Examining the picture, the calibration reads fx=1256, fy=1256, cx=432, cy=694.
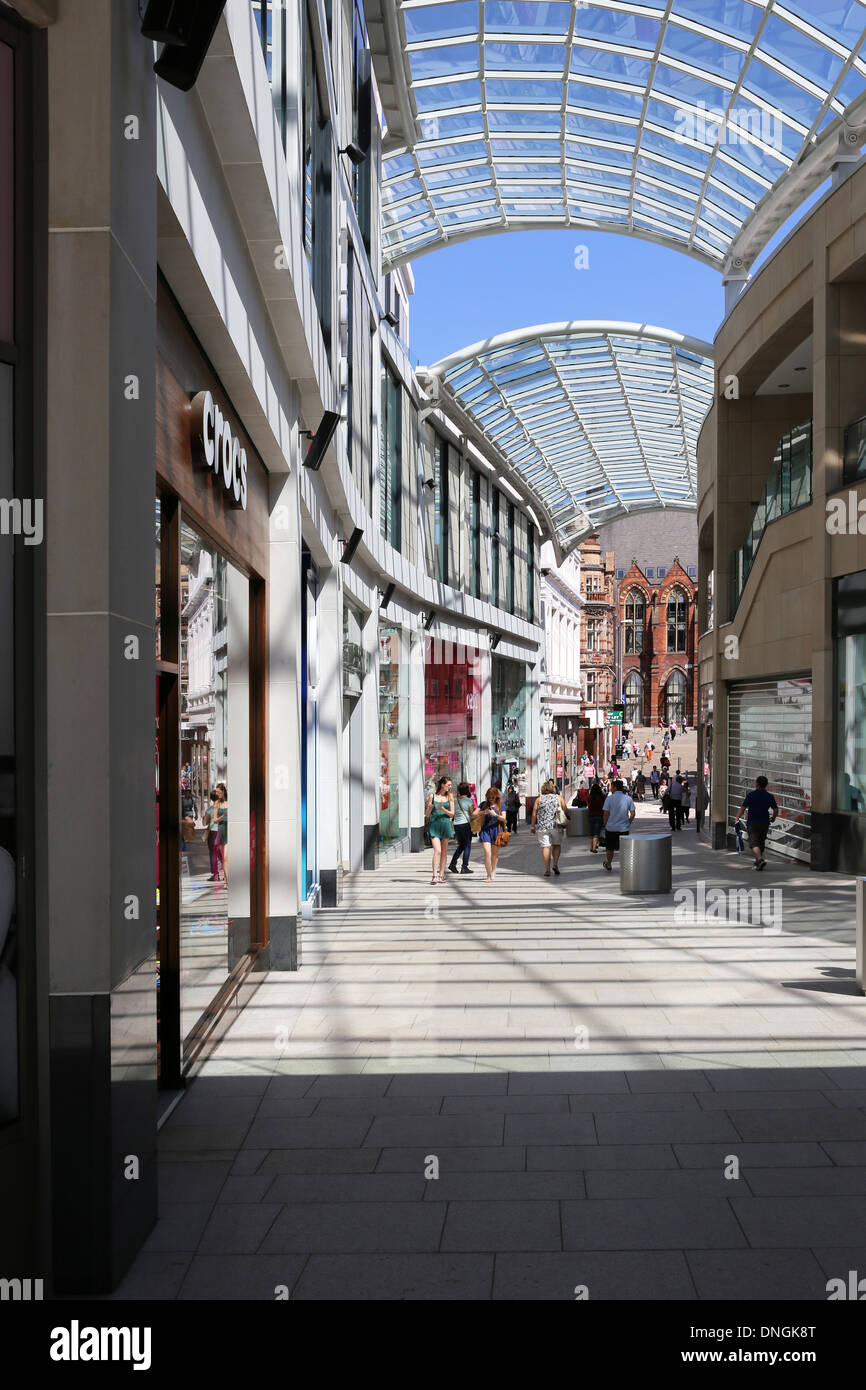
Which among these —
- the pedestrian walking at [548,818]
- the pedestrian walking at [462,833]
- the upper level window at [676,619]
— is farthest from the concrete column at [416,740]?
the upper level window at [676,619]

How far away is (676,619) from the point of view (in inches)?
3937

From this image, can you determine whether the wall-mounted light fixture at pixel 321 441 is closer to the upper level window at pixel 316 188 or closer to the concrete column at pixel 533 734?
the upper level window at pixel 316 188

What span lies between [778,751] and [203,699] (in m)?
15.9

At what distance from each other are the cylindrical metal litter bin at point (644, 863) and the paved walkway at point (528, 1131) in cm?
407

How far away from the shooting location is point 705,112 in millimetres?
21703

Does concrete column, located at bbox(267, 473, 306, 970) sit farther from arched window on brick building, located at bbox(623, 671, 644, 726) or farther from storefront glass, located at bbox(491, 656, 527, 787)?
arched window on brick building, located at bbox(623, 671, 644, 726)

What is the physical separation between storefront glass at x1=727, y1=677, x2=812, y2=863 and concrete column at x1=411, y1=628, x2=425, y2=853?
21.3 feet

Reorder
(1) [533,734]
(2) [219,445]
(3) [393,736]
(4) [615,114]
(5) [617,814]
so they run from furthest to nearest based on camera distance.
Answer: (1) [533,734] < (3) [393,736] < (4) [615,114] < (5) [617,814] < (2) [219,445]

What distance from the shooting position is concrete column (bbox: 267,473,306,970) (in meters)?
10.9

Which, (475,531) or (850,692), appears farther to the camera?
(475,531)

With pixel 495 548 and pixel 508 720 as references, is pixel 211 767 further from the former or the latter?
pixel 508 720

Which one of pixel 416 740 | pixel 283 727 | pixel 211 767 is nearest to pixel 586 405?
pixel 416 740

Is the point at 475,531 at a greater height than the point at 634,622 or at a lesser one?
lesser

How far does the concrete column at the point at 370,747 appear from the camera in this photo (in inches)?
821
